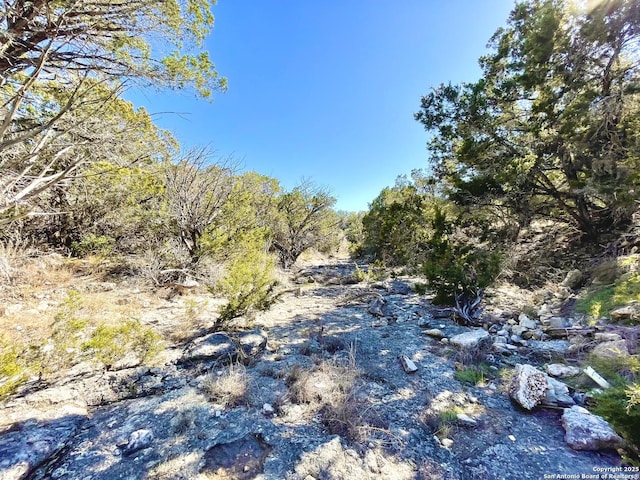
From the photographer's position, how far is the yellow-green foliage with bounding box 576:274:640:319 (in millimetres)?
2838

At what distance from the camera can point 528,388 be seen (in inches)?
92.1

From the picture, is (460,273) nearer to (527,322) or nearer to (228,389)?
(527,322)

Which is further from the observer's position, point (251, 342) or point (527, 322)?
point (527, 322)

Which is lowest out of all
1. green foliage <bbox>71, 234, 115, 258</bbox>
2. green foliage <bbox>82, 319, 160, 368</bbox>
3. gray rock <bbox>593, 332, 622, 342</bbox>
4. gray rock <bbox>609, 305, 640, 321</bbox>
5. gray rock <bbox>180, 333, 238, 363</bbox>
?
gray rock <bbox>593, 332, 622, 342</bbox>

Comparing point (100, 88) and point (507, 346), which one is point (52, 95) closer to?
point (100, 88)

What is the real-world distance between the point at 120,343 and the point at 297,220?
847cm

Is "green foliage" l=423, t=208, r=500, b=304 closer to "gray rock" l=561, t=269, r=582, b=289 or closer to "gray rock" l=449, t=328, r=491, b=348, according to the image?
"gray rock" l=449, t=328, r=491, b=348

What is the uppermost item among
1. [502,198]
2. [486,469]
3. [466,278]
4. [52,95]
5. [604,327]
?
[52,95]

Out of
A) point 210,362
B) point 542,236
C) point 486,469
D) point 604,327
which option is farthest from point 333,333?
point 542,236

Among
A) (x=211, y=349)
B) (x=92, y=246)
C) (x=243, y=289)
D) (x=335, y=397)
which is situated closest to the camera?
(x=335, y=397)

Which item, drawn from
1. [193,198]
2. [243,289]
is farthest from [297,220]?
[243,289]

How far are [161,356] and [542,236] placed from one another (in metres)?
10.2

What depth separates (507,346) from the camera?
11.1 ft

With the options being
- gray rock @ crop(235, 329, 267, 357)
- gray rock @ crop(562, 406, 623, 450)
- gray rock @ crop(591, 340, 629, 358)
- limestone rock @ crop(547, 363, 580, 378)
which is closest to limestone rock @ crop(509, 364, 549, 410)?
A: gray rock @ crop(562, 406, 623, 450)
